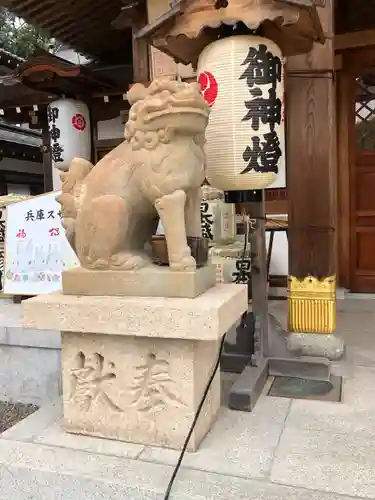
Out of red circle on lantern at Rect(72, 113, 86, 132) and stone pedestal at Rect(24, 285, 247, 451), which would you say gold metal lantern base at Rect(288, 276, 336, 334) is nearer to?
stone pedestal at Rect(24, 285, 247, 451)

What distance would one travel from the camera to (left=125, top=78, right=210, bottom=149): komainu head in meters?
2.46

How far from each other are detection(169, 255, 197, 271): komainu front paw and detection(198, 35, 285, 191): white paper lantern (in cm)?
102

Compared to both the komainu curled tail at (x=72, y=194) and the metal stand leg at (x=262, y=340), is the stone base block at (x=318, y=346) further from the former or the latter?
the komainu curled tail at (x=72, y=194)

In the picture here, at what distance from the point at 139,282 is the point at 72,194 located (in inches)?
26.8

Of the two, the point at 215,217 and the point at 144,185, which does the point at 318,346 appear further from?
the point at 144,185

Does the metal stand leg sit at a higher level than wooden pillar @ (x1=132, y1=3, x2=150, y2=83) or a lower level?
lower

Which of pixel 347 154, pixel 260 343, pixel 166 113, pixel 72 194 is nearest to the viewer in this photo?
pixel 166 113

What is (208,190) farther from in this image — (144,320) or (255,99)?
(144,320)

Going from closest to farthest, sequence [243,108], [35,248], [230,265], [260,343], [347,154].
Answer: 1. [243,108]
2. [260,343]
3. [35,248]
4. [230,265]
5. [347,154]

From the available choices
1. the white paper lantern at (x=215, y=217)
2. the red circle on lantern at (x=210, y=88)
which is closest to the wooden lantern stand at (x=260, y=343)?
the red circle on lantern at (x=210, y=88)

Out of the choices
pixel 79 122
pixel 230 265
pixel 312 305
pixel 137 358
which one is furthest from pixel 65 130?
pixel 137 358

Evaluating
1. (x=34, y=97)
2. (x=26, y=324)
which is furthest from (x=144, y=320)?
(x=34, y=97)

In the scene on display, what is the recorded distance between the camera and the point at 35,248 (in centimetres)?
530

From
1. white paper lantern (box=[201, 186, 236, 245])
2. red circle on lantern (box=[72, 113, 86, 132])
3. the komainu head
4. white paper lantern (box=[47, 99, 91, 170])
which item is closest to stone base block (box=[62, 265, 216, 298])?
the komainu head
